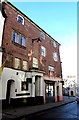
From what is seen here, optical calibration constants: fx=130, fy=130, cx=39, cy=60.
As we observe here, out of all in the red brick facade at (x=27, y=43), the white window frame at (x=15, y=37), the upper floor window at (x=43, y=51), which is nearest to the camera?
the red brick facade at (x=27, y=43)

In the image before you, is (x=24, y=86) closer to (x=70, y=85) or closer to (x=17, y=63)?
(x=17, y=63)

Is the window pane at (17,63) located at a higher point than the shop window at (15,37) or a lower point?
lower

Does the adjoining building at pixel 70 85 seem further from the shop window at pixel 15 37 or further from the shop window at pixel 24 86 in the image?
the shop window at pixel 15 37

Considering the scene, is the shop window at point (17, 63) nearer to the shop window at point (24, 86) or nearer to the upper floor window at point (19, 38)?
the shop window at point (24, 86)

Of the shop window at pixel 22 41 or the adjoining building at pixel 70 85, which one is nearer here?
the shop window at pixel 22 41

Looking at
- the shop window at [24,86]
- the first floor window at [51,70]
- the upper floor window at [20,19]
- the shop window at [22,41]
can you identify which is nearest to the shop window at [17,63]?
the shop window at [24,86]

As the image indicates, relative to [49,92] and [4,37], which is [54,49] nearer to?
[49,92]

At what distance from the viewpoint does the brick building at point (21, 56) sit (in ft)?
43.9

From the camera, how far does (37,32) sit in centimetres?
2011

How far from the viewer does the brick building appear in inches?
527

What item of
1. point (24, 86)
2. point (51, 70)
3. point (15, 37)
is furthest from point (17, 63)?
point (51, 70)

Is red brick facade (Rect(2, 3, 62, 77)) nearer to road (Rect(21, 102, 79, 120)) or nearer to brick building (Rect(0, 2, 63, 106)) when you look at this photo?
brick building (Rect(0, 2, 63, 106))

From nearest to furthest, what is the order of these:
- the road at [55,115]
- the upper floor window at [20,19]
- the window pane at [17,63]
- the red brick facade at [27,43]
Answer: the road at [55,115] → the red brick facade at [27,43] → the window pane at [17,63] → the upper floor window at [20,19]

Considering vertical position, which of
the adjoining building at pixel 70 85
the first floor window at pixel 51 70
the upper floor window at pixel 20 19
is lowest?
the adjoining building at pixel 70 85
